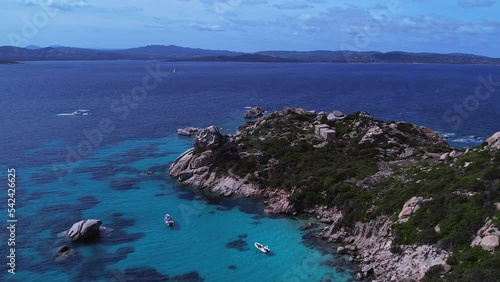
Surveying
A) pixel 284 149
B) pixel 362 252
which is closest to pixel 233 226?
pixel 362 252

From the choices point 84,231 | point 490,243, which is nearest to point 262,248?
point 84,231

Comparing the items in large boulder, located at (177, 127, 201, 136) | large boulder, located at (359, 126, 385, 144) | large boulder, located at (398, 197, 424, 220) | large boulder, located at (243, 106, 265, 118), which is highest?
large boulder, located at (359, 126, 385, 144)

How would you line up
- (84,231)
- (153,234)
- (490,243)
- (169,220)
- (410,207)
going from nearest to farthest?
(490,243) → (410,207) → (84,231) → (153,234) → (169,220)

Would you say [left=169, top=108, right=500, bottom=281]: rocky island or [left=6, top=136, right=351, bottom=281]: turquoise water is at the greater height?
[left=169, top=108, right=500, bottom=281]: rocky island

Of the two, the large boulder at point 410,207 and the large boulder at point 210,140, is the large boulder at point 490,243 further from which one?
the large boulder at point 210,140

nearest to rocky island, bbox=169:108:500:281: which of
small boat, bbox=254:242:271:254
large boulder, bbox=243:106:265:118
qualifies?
small boat, bbox=254:242:271:254

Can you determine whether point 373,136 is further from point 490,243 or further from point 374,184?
point 490,243

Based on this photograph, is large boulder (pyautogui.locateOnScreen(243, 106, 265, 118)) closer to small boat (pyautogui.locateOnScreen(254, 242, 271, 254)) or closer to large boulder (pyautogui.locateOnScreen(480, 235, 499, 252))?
small boat (pyautogui.locateOnScreen(254, 242, 271, 254))
